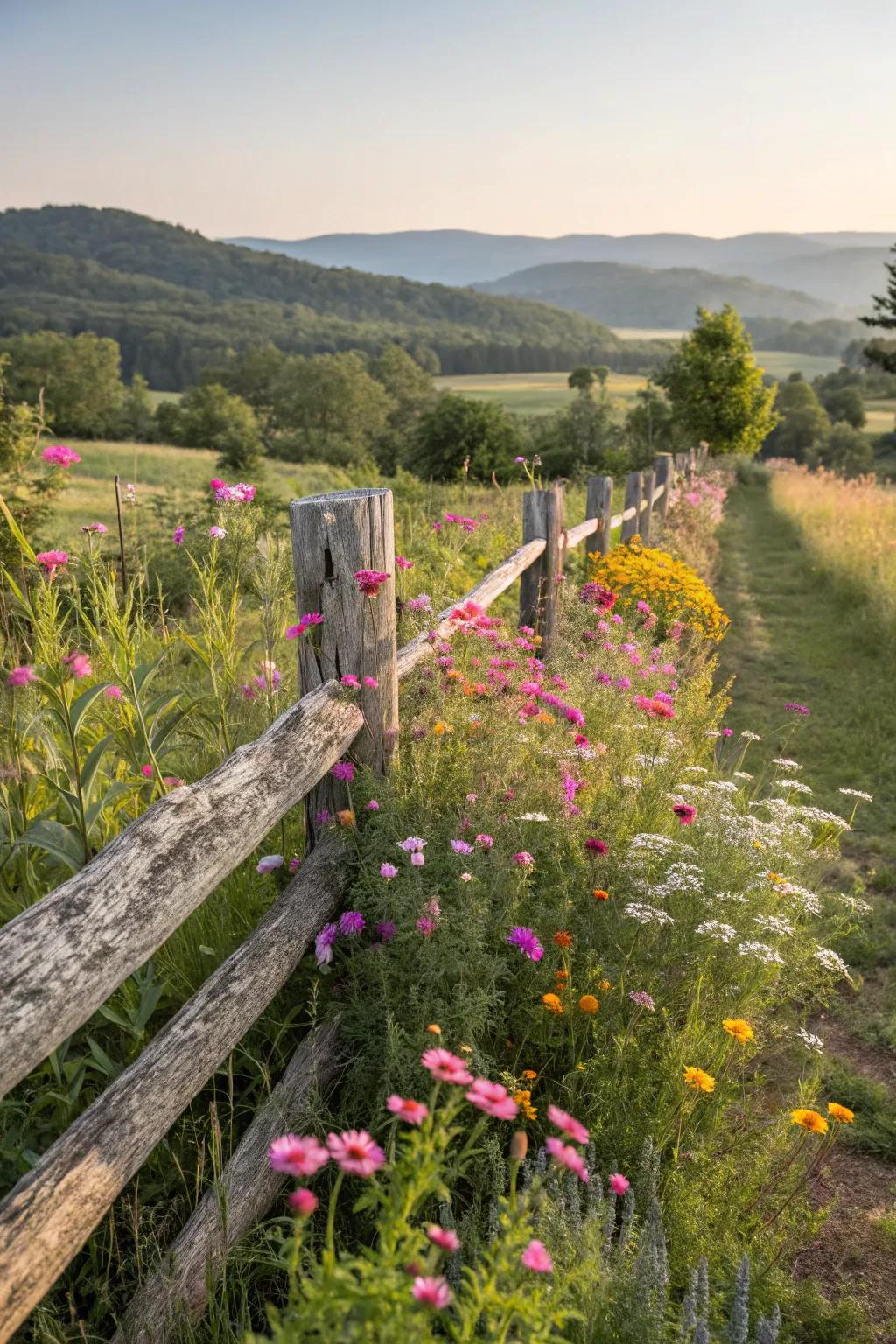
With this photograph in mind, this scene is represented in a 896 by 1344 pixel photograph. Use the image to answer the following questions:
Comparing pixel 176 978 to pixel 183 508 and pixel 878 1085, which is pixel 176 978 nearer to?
pixel 878 1085

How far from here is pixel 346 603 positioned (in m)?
2.39

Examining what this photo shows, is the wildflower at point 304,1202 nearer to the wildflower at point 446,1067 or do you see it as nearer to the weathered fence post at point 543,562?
the wildflower at point 446,1067

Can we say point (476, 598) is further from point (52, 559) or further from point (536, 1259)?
point (536, 1259)

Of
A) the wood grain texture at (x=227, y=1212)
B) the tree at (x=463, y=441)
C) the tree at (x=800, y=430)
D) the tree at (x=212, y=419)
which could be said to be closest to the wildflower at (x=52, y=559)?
the wood grain texture at (x=227, y=1212)

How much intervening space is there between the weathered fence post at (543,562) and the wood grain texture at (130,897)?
12.2 ft

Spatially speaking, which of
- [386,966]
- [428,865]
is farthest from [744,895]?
[386,966]

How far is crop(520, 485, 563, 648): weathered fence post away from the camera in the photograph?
5.48 meters

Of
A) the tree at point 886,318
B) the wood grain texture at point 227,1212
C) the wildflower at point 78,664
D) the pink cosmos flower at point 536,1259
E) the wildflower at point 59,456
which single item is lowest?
the wood grain texture at point 227,1212

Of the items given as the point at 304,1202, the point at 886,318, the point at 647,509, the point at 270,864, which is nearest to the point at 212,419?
the point at 886,318

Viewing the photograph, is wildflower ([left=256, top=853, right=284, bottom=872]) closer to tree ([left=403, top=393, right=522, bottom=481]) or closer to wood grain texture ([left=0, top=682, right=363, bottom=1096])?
wood grain texture ([left=0, top=682, right=363, bottom=1096])

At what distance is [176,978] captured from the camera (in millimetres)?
2209

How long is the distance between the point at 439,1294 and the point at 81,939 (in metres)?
0.74

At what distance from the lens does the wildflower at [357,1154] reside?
89 centimetres

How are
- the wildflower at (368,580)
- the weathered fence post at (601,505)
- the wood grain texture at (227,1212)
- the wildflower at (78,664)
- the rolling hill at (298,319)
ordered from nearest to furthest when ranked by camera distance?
the wood grain texture at (227,1212) → the wildflower at (78,664) → the wildflower at (368,580) → the weathered fence post at (601,505) → the rolling hill at (298,319)
